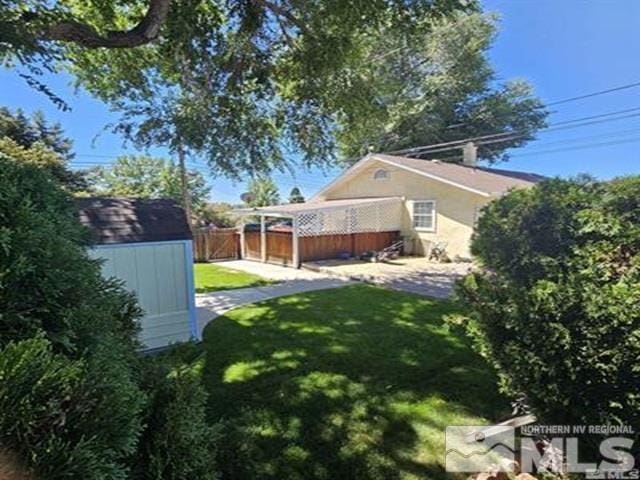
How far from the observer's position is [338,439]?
3676 millimetres

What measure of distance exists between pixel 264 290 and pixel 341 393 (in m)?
6.60

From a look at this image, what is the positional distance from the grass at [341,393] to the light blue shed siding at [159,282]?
0.63 meters

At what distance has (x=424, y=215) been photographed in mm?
16906

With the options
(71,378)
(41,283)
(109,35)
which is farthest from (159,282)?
(71,378)

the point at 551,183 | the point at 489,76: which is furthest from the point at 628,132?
the point at 551,183

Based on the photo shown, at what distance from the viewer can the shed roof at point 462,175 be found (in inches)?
599

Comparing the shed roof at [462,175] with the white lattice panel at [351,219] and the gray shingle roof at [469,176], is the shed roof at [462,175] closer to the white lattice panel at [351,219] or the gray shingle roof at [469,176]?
→ the gray shingle roof at [469,176]

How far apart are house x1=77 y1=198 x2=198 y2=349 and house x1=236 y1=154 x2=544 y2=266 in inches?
355

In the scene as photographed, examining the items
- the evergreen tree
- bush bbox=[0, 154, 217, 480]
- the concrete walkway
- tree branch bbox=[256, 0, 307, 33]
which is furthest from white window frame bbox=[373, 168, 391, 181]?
the evergreen tree

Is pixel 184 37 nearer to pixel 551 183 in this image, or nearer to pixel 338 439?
pixel 551 183

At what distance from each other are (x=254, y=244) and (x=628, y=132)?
20190 millimetres

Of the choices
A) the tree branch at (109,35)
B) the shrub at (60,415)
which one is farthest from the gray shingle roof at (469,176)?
the shrub at (60,415)

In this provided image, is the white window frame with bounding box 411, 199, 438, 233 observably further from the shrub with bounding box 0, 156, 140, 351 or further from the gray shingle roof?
the shrub with bounding box 0, 156, 140, 351

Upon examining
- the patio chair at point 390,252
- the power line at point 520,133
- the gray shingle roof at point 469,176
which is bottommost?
the patio chair at point 390,252
